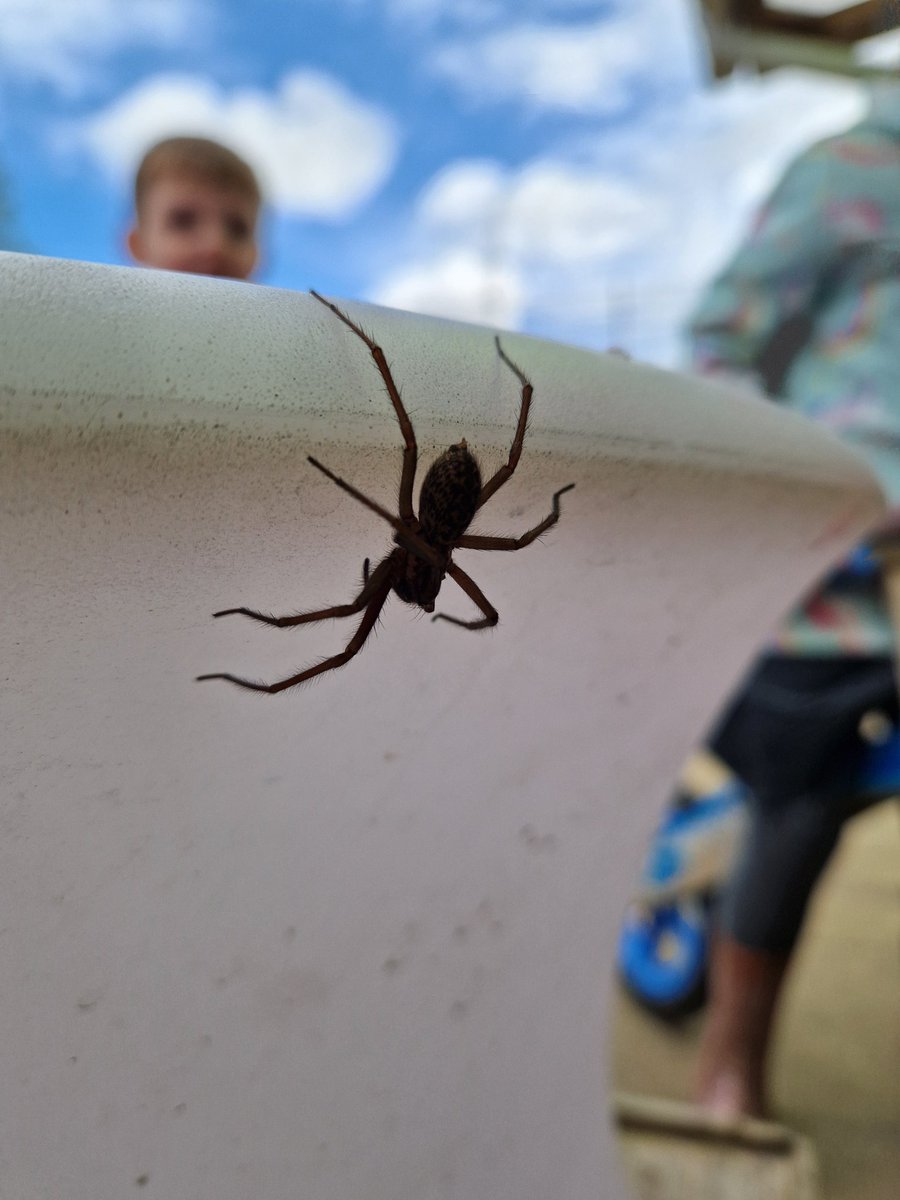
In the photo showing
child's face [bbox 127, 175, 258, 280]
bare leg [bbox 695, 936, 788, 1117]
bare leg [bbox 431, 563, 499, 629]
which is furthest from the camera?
child's face [bbox 127, 175, 258, 280]

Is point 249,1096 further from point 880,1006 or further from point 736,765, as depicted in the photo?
point 880,1006

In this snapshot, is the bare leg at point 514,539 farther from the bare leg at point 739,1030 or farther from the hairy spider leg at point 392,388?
the bare leg at point 739,1030

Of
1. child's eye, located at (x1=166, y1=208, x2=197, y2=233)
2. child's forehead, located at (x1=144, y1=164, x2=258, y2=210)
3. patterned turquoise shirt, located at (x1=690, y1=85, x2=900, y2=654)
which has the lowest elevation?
patterned turquoise shirt, located at (x1=690, y1=85, x2=900, y2=654)

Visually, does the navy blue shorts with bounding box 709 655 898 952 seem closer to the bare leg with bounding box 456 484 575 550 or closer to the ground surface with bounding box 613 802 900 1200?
the ground surface with bounding box 613 802 900 1200

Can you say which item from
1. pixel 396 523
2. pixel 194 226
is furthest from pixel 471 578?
pixel 194 226

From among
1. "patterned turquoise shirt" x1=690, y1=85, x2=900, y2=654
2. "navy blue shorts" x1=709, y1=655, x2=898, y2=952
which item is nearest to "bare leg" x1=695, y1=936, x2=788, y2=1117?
"navy blue shorts" x1=709, y1=655, x2=898, y2=952

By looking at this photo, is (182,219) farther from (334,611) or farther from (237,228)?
(334,611)

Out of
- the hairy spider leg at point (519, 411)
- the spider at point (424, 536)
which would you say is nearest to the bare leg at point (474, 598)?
the spider at point (424, 536)
